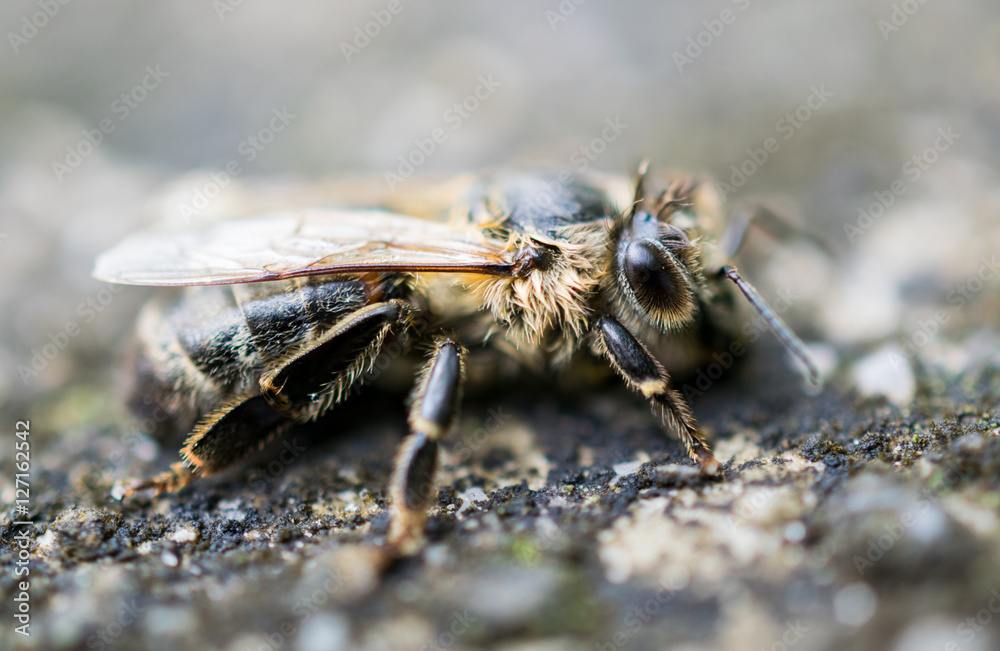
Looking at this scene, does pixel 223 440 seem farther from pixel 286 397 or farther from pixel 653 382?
pixel 653 382

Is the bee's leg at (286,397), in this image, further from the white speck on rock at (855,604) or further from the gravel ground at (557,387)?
the white speck on rock at (855,604)

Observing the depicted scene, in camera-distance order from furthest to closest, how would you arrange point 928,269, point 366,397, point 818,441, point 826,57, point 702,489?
point 826,57 < point 928,269 < point 366,397 < point 818,441 < point 702,489

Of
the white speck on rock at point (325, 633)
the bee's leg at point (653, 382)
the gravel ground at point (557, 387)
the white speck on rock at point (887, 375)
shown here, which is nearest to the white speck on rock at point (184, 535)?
the gravel ground at point (557, 387)

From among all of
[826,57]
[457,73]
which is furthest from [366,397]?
[826,57]

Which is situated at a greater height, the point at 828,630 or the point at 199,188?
the point at 199,188

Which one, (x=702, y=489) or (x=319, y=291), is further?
(x=319, y=291)

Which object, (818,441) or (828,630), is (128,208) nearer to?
(818,441)

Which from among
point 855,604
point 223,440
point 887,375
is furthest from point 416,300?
point 887,375

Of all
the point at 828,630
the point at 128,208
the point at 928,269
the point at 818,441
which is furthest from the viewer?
the point at 128,208
